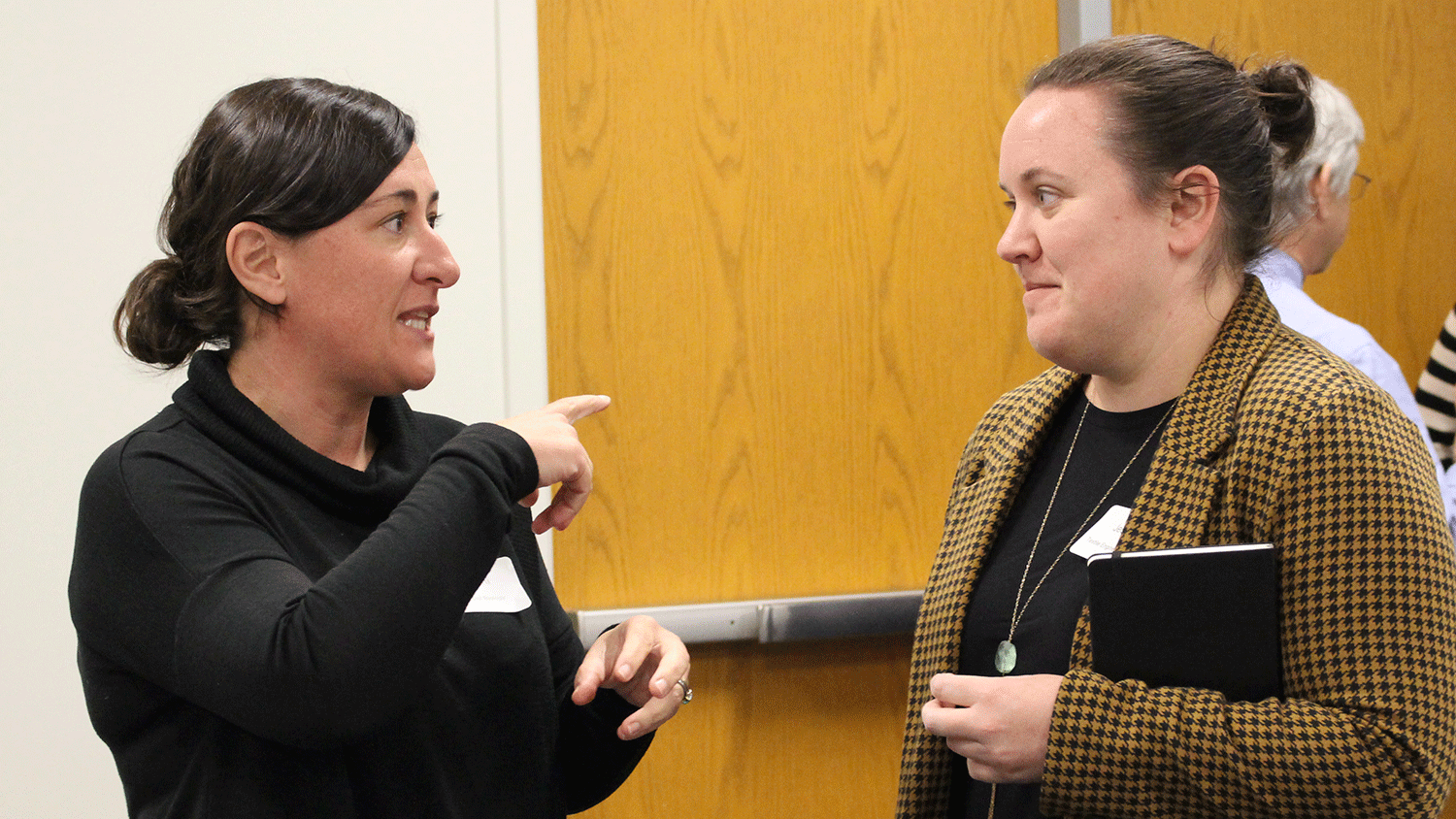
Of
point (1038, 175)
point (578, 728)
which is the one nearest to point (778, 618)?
point (578, 728)

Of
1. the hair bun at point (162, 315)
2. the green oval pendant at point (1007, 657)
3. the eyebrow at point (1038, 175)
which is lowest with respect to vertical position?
the green oval pendant at point (1007, 657)

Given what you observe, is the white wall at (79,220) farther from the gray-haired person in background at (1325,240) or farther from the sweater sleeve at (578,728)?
the gray-haired person in background at (1325,240)

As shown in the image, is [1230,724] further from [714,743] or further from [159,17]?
[159,17]

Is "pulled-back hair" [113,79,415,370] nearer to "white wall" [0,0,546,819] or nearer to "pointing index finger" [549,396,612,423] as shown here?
"pointing index finger" [549,396,612,423]

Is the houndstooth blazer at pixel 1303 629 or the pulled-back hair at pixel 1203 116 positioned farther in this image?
the pulled-back hair at pixel 1203 116

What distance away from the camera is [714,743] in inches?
108

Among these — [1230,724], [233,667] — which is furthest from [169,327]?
[1230,724]

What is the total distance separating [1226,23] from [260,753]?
303cm

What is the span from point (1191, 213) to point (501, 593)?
3.15 feet

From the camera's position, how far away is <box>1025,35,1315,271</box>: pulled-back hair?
146 centimetres

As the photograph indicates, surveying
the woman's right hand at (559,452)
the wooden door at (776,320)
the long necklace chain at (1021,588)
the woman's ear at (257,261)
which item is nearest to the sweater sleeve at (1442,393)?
the wooden door at (776,320)

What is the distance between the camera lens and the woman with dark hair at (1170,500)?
4.03 feet

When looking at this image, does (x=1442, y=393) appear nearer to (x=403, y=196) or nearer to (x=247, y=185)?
(x=403, y=196)

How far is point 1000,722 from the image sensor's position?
134 cm
